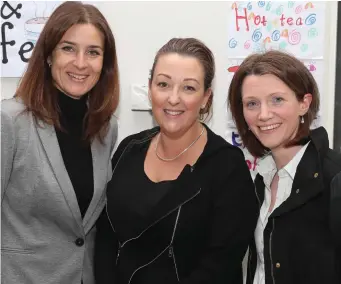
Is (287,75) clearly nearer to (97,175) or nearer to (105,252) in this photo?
(97,175)

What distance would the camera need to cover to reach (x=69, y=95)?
4.64 feet

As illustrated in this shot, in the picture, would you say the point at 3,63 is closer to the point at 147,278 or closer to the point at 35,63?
the point at 35,63

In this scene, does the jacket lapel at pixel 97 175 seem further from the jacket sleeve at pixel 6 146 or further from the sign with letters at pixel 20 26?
the sign with letters at pixel 20 26

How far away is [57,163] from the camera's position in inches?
51.3

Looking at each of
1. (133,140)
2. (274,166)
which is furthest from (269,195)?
(133,140)

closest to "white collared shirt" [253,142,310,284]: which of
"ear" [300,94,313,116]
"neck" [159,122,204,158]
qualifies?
"ear" [300,94,313,116]

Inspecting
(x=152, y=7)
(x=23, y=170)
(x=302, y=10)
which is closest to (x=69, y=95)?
(x=23, y=170)

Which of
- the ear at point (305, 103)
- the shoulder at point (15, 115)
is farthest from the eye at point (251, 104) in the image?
the shoulder at point (15, 115)

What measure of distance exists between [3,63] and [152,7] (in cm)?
69

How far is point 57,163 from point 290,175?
717 millimetres

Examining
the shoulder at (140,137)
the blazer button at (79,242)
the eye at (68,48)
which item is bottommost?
the blazer button at (79,242)

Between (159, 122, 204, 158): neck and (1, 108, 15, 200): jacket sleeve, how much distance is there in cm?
50

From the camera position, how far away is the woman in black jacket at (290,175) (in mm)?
1183

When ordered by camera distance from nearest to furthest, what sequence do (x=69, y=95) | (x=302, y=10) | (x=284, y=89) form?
(x=284, y=89) → (x=69, y=95) → (x=302, y=10)
